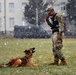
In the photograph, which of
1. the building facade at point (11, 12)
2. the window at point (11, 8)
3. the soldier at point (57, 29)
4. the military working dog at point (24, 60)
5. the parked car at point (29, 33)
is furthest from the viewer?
the window at point (11, 8)

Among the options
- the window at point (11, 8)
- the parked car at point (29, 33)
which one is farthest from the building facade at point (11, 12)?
the parked car at point (29, 33)

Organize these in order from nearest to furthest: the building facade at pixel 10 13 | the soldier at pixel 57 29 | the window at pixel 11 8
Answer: the soldier at pixel 57 29, the building facade at pixel 10 13, the window at pixel 11 8

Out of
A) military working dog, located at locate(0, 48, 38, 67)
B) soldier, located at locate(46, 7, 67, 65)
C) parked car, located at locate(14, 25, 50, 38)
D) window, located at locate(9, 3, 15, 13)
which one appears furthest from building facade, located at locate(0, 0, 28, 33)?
military working dog, located at locate(0, 48, 38, 67)

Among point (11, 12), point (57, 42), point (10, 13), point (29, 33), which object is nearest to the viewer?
point (57, 42)

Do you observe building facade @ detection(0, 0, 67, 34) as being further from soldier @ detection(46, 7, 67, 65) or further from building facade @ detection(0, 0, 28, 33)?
soldier @ detection(46, 7, 67, 65)

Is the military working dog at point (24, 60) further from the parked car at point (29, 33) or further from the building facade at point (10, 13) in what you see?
the building facade at point (10, 13)

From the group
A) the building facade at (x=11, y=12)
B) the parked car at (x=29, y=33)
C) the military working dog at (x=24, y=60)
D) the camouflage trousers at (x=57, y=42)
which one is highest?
the building facade at (x=11, y=12)

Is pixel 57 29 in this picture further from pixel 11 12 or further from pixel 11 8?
pixel 11 8

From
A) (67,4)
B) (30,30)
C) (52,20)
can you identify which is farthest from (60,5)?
(52,20)

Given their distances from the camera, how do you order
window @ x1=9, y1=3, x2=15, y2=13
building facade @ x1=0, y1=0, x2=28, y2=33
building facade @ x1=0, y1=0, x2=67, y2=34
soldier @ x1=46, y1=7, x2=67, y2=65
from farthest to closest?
window @ x1=9, y1=3, x2=15, y2=13 < building facade @ x1=0, y1=0, x2=28, y2=33 < building facade @ x1=0, y1=0, x2=67, y2=34 < soldier @ x1=46, y1=7, x2=67, y2=65

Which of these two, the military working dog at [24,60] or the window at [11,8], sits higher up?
the window at [11,8]

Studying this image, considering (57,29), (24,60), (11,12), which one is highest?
(11,12)

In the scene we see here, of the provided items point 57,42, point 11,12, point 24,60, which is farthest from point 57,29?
point 11,12

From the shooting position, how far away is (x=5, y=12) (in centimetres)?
7194
